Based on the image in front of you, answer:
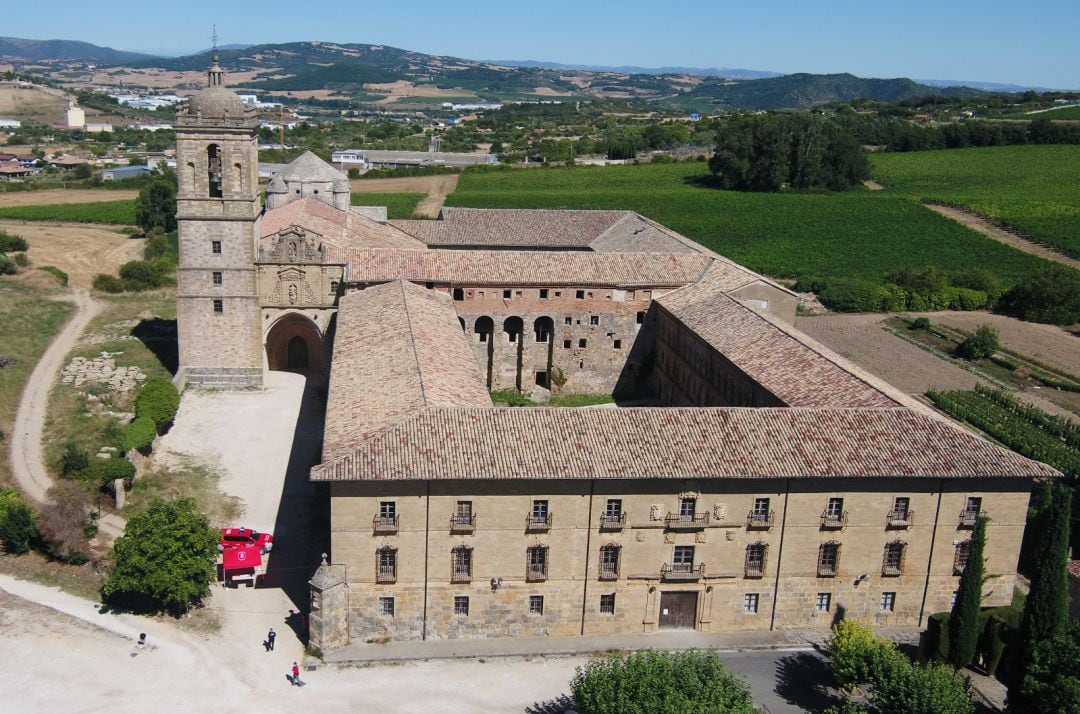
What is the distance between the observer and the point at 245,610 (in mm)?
33531

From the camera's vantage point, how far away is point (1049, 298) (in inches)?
3046

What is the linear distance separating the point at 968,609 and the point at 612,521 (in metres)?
10.4

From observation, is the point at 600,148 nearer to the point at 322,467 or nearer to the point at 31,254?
the point at 31,254

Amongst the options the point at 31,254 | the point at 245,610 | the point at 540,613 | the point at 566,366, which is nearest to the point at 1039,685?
the point at 540,613

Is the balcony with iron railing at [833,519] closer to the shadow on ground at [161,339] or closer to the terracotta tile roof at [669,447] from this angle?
the terracotta tile roof at [669,447]

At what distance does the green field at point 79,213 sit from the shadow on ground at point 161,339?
1753 inches

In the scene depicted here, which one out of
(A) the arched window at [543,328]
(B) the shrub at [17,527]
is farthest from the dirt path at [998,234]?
(B) the shrub at [17,527]

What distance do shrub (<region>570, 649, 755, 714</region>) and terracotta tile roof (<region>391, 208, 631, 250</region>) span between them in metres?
47.3

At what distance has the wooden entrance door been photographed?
3316 centimetres

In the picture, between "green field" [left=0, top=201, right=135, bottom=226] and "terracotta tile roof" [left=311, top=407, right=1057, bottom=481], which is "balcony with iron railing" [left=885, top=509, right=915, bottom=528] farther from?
"green field" [left=0, top=201, right=135, bottom=226]

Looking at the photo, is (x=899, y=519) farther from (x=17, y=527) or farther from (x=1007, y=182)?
(x=1007, y=182)

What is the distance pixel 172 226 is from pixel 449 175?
42.5m

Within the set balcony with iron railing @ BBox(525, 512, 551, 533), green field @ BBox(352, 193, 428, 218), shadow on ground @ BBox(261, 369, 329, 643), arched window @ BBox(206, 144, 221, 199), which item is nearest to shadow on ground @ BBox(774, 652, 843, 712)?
balcony with iron railing @ BBox(525, 512, 551, 533)

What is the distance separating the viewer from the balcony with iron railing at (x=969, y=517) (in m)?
→ 33.4
